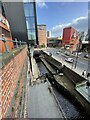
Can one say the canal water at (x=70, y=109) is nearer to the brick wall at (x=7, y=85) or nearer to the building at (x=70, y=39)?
the brick wall at (x=7, y=85)

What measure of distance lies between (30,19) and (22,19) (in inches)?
139

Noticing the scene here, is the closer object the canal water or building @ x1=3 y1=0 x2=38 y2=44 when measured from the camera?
the canal water

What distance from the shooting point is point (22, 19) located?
18.1 metres

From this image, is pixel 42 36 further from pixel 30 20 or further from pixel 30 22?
pixel 30 20

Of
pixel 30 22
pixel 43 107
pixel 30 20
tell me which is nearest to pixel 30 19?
pixel 30 20

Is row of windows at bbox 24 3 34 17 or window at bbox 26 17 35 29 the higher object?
row of windows at bbox 24 3 34 17

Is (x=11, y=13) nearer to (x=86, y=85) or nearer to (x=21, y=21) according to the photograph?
(x=21, y=21)

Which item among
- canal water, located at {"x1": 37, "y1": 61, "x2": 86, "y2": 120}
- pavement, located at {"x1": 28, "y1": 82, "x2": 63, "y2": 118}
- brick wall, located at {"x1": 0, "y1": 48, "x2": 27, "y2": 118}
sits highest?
brick wall, located at {"x1": 0, "y1": 48, "x2": 27, "y2": 118}

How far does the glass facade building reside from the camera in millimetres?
20069

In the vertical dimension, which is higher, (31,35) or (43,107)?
(31,35)

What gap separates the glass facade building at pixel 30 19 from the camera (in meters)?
20.1

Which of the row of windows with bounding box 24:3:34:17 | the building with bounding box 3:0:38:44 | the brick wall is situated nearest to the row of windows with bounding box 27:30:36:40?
the building with bounding box 3:0:38:44

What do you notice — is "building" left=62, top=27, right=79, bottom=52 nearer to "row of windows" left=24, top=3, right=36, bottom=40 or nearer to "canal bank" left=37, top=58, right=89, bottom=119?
"row of windows" left=24, top=3, right=36, bottom=40

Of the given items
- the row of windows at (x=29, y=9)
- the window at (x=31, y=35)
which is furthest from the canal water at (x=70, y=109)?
the row of windows at (x=29, y=9)
